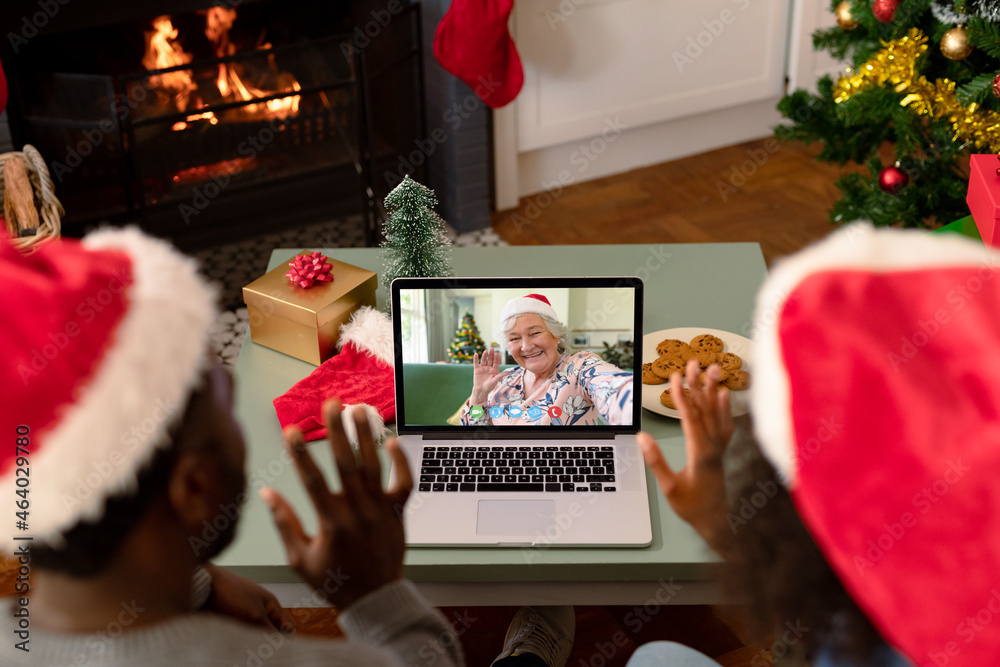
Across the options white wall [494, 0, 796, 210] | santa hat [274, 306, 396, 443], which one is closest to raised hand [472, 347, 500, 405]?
santa hat [274, 306, 396, 443]

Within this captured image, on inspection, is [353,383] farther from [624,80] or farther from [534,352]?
[624,80]

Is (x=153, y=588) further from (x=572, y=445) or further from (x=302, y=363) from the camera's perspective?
(x=302, y=363)

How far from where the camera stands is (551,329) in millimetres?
1290

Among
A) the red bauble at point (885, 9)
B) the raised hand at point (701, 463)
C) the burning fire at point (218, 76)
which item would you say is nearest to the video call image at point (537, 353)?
the raised hand at point (701, 463)

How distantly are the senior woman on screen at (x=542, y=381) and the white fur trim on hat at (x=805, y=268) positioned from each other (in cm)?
58

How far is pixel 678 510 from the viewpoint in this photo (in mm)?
796

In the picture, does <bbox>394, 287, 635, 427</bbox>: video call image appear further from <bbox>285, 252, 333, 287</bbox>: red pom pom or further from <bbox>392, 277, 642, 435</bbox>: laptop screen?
<bbox>285, 252, 333, 287</bbox>: red pom pom

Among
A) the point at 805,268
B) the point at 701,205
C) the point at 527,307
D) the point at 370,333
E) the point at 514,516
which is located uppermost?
the point at 805,268

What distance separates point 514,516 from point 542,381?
8.3 inches

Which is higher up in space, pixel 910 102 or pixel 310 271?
pixel 910 102

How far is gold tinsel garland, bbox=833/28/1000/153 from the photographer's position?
1.84 meters

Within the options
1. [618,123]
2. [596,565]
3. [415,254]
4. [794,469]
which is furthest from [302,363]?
[618,123]

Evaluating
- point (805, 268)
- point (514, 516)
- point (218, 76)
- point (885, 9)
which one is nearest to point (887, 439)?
point (805, 268)

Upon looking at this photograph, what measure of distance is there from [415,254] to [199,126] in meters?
1.24
